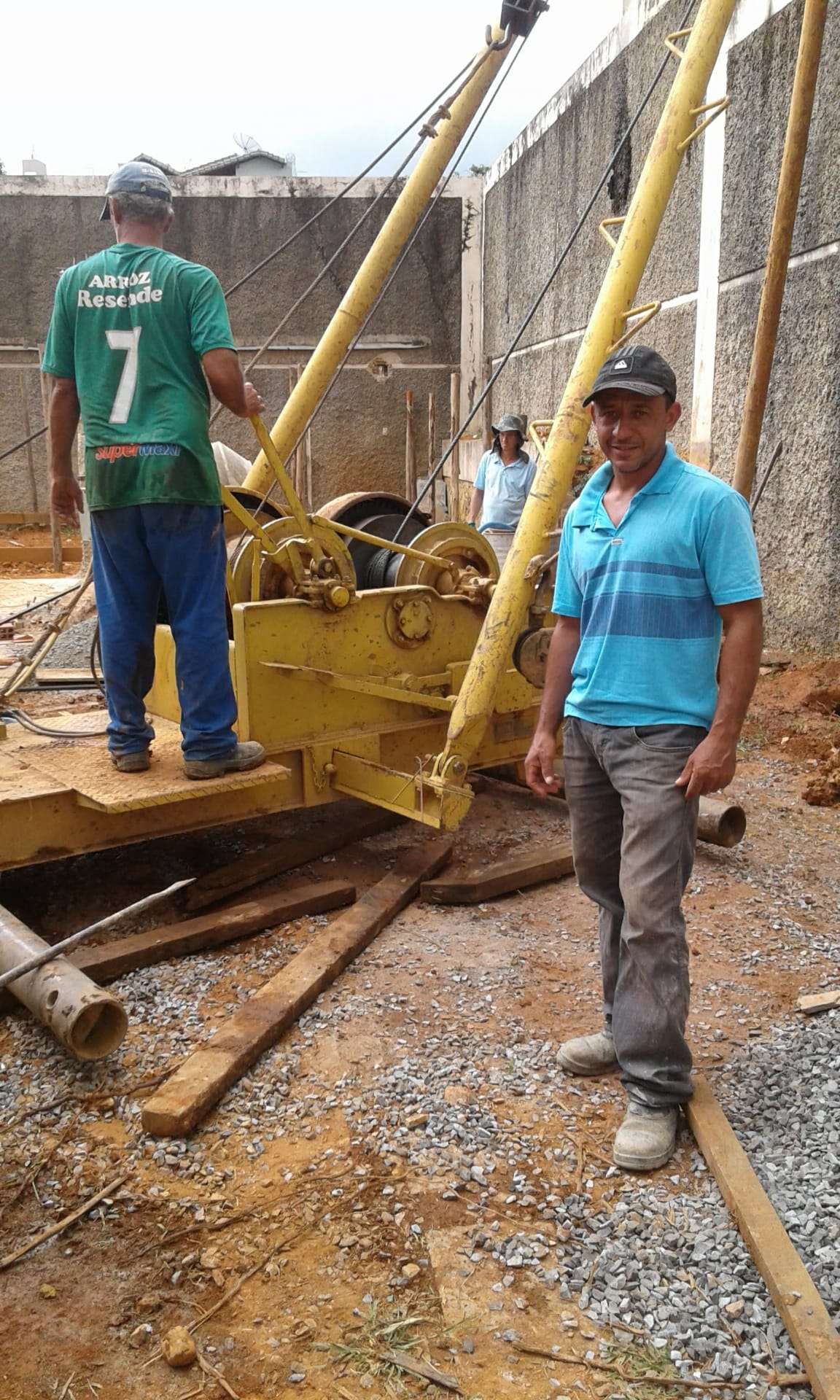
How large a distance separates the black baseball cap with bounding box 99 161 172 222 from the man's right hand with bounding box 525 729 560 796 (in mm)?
2310

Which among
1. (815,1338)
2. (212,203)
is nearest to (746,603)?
(815,1338)

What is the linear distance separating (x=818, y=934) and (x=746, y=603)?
2113 millimetres

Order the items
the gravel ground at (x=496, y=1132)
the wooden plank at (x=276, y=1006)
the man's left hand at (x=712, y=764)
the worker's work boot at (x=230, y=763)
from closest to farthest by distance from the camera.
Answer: the gravel ground at (x=496, y=1132), the man's left hand at (x=712, y=764), the wooden plank at (x=276, y=1006), the worker's work boot at (x=230, y=763)

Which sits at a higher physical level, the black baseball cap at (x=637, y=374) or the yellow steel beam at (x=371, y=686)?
the black baseball cap at (x=637, y=374)

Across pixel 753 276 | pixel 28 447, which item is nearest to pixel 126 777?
pixel 753 276

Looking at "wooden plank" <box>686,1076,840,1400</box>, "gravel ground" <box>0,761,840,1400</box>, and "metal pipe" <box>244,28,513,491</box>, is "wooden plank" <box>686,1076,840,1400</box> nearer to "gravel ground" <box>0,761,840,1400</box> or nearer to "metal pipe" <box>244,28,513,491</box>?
"gravel ground" <box>0,761,840,1400</box>

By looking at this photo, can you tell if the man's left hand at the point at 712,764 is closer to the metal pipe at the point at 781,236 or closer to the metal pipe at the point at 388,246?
the metal pipe at the point at 388,246

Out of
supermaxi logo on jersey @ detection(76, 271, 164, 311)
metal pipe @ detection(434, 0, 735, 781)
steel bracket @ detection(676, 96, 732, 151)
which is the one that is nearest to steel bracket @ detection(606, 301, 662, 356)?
metal pipe @ detection(434, 0, 735, 781)

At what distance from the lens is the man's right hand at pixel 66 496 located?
13.3 feet

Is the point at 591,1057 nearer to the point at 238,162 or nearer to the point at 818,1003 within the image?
Answer: the point at 818,1003

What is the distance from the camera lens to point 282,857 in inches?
191

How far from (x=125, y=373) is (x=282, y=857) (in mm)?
2170

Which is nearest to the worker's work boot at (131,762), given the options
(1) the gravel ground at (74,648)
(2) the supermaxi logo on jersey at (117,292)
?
(2) the supermaxi logo on jersey at (117,292)

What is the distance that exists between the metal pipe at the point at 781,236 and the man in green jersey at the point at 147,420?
407 centimetres
